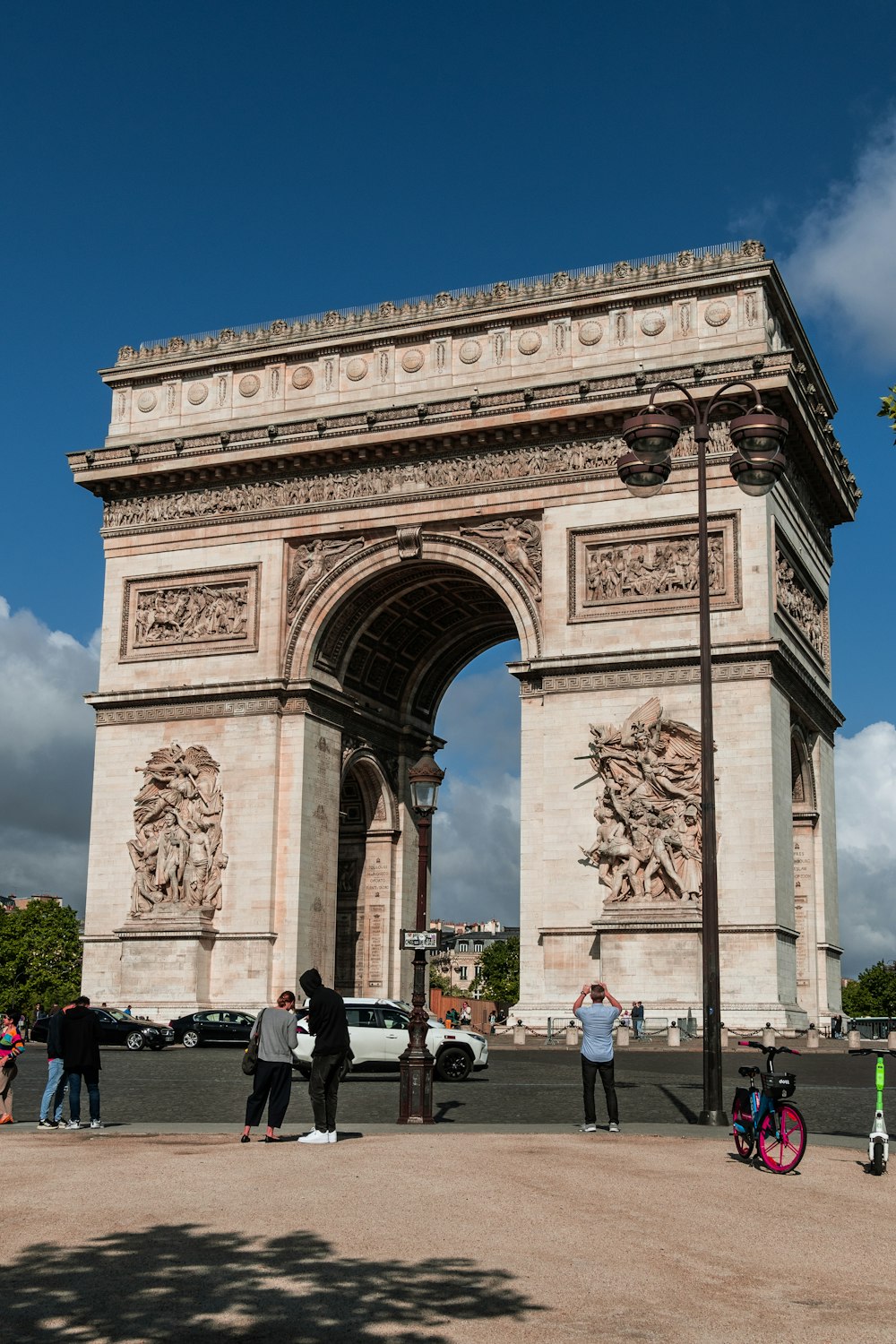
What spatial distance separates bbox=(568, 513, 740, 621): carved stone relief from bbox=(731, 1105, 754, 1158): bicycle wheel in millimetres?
22202

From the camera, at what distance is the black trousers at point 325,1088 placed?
15.6m

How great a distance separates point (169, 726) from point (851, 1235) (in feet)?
105

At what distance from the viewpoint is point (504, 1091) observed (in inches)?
909

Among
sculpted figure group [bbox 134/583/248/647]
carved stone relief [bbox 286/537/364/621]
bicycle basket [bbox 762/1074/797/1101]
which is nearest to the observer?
bicycle basket [bbox 762/1074/797/1101]

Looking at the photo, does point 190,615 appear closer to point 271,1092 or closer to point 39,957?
point 271,1092

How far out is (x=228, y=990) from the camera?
38625 mm

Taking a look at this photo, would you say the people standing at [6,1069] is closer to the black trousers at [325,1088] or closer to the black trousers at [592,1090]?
the black trousers at [325,1088]

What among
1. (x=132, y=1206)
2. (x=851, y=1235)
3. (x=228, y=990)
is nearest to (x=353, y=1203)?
(x=132, y=1206)

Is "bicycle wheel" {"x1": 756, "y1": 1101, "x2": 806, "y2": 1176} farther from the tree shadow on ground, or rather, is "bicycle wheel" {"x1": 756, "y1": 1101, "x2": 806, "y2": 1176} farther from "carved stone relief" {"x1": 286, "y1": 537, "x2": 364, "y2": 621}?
"carved stone relief" {"x1": 286, "y1": 537, "x2": 364, "y2": 621}

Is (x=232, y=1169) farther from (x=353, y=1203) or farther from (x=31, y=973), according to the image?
(x=31, y=973)

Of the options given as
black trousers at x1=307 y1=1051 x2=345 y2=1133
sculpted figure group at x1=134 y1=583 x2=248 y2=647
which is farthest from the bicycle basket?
sculpted figure group at x1=134 y1=583 x2=248 y2=647

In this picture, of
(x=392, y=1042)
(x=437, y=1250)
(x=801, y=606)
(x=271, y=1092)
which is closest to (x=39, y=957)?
(x=801, y=606)

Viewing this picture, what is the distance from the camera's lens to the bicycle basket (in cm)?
1377

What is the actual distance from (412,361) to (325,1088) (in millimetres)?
27941
